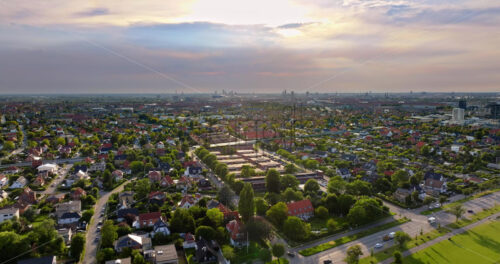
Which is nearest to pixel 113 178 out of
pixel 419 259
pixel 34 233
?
pixel 34 233

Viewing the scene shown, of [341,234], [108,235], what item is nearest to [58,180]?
[108,235]

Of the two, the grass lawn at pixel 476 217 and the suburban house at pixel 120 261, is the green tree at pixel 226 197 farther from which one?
the grass lawn at pixel 476 217

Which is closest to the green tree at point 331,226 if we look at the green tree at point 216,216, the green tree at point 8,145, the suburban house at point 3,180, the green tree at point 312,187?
the green tree at point 312,187

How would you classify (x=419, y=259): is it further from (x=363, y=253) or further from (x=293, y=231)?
(x=293, y=231)

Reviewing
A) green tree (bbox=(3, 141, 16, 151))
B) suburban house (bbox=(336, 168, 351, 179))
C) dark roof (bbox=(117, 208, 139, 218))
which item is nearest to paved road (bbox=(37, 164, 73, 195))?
dark roof (bbox=(117, 208, 139, 218))

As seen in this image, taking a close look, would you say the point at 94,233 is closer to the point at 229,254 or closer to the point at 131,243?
the point at 131,243

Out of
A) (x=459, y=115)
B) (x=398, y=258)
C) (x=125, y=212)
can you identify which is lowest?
(x=398, y=258)

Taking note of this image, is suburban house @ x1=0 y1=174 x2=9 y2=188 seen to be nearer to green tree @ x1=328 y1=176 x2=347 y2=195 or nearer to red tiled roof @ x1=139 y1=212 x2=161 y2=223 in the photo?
red tiled roof @ x1=139 y1=212 x2=161 y2=223
